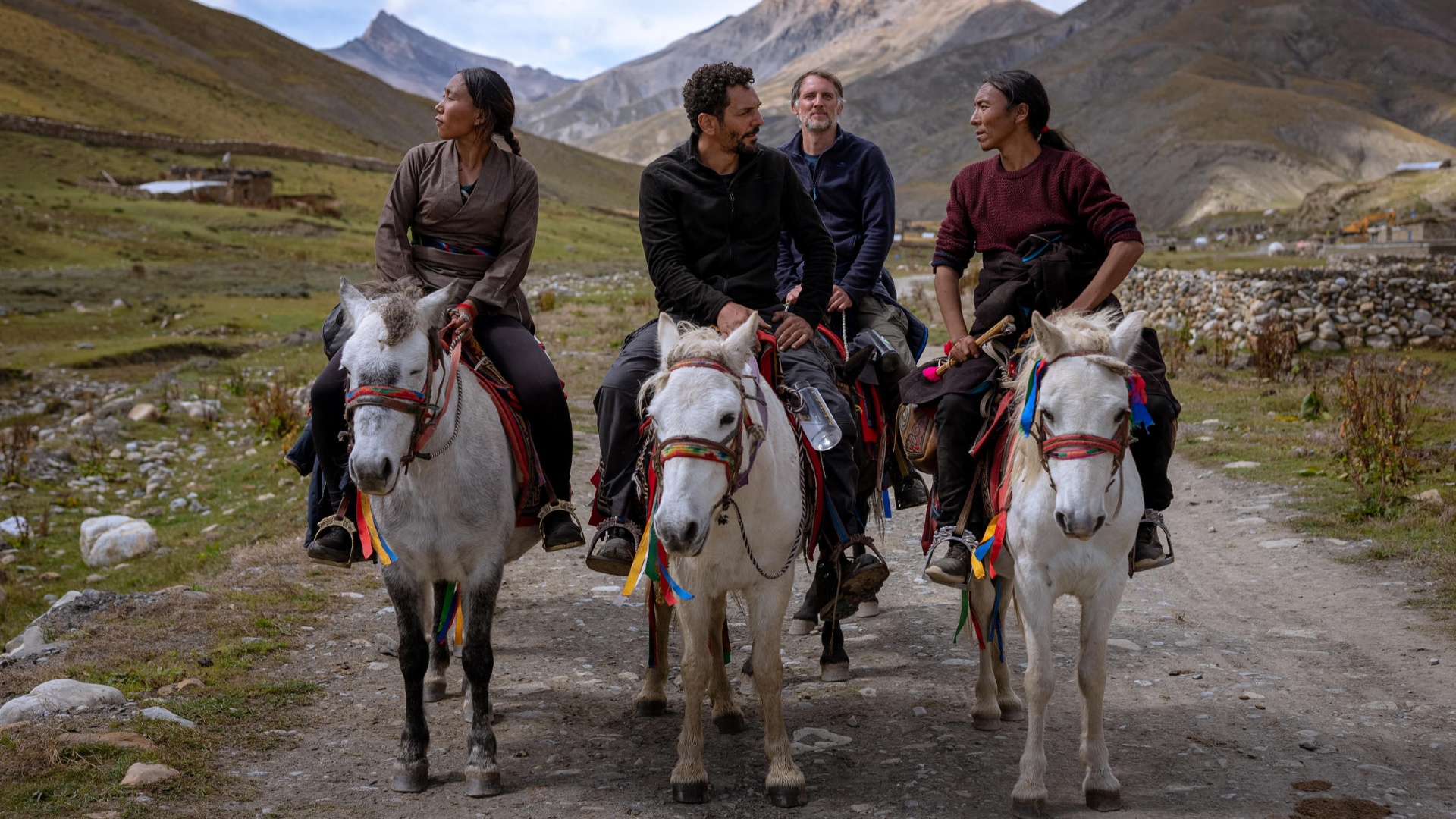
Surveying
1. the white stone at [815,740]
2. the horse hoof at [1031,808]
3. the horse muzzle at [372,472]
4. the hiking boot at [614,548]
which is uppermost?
the horse muzzle at [372,472]

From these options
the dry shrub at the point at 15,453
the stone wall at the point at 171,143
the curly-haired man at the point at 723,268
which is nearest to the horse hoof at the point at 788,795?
the curly-haired man at the point at 723,268

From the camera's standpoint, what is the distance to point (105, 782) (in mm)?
4430

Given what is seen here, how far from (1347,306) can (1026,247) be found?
14806mm

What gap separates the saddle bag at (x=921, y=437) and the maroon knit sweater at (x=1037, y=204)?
0.88 m

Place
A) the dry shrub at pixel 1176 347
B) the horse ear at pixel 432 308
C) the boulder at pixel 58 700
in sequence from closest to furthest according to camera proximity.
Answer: the horse ear at pixel 432 308, the boulder at pixel 58 700, the dry shrub at pixel 1176 347

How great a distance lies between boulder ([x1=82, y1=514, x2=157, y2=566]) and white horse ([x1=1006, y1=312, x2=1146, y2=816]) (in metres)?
8.27

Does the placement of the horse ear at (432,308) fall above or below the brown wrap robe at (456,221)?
below

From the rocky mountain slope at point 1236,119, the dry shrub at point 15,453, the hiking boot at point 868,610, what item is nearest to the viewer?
the hiking boot at point 868,610

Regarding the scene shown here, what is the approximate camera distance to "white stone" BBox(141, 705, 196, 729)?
5055 millimetres

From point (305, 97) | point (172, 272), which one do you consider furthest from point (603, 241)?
point (305, 97)

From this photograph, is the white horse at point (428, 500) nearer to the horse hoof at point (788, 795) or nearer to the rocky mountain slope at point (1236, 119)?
the horse hoof at point (788, 795)

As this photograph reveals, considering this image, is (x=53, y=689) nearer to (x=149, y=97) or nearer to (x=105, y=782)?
(x=105, y=782)

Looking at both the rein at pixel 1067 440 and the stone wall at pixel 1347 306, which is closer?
the rein at pixel 1067 440

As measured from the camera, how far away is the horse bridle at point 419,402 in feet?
14.0
